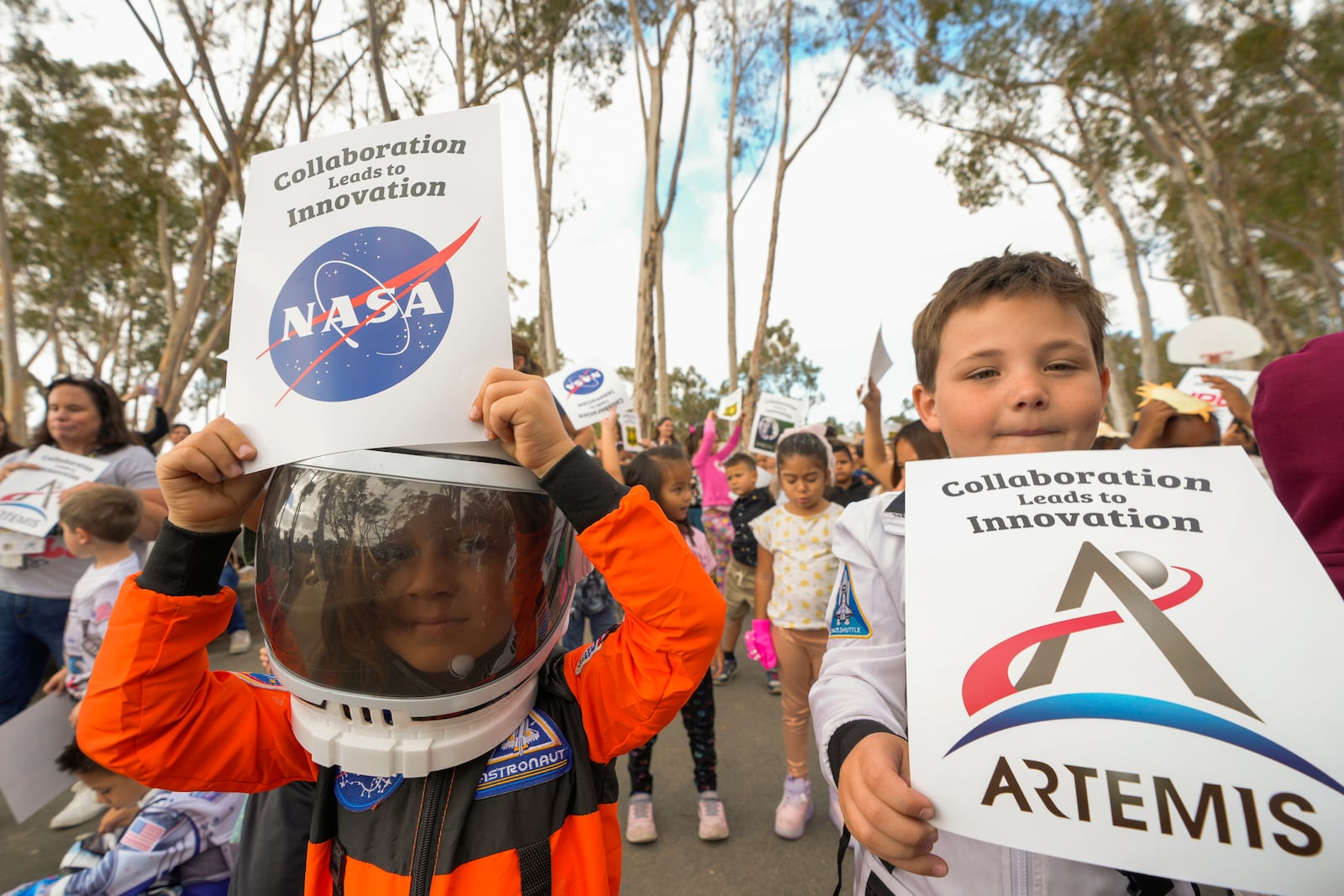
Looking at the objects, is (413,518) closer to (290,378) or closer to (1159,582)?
(290,378)

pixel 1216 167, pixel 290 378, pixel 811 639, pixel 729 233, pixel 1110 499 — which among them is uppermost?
pixel 729 233

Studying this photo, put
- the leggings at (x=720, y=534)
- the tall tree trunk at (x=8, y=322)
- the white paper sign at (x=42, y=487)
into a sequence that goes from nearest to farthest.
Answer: the white paper sign at (x=42, y=487) < the leggings at (x=720, y=534) < the tall tree trunk at (x=8, y=322)

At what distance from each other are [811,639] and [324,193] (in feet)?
9.12

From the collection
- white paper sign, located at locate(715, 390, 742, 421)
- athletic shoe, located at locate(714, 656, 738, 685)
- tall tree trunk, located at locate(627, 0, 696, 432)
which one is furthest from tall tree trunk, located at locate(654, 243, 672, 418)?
athletic shoe, located at locate(714, 656, 738, 685)

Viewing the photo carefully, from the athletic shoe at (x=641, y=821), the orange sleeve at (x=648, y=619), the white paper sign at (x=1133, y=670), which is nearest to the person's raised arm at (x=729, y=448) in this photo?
the athletic shoe at (x=641, y=821)

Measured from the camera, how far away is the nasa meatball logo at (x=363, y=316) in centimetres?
96

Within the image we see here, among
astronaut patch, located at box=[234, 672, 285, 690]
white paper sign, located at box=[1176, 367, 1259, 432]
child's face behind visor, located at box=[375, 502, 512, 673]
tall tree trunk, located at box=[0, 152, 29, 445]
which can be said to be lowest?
astronaut patch, located at box=[234, 672, 285, 690]

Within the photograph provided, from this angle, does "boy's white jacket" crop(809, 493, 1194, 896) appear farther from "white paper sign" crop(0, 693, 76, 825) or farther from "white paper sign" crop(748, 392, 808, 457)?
"white paper sign" crop(748, 392, 808, 457)

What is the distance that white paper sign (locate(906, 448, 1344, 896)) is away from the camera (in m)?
0.62

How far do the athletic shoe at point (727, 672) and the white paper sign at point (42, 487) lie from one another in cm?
407

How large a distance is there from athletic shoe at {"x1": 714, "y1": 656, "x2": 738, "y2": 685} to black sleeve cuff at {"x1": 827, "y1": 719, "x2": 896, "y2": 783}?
3.96 m

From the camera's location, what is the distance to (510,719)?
1.17 meters

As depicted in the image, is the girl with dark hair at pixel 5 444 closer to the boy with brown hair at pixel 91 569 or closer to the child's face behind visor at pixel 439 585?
the boy with brown hair at pixel 91 569

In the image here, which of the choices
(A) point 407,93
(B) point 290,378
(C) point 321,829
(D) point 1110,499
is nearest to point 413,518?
(B) point 290,378
